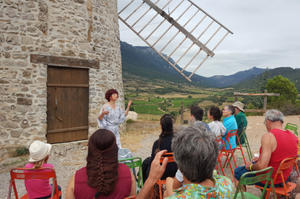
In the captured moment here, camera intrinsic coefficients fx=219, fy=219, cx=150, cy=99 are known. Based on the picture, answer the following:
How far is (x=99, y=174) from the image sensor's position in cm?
168

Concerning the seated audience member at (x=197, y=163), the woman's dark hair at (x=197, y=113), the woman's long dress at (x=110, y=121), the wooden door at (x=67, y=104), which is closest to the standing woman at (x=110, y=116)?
the woman's long dress at (x=110, y=121)

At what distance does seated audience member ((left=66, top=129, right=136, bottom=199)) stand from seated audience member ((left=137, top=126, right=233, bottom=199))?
37 centimetres

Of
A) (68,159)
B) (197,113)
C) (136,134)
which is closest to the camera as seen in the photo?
(197,113)

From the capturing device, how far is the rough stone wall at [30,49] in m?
5.87

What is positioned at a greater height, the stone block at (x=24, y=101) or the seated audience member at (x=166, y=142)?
the stone block at (x=24, y=101)

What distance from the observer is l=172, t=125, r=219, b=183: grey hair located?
59.6 inches

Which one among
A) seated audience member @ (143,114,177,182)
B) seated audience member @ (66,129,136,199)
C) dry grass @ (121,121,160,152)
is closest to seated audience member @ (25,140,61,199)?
seated audience member @ (66,129,136,199)

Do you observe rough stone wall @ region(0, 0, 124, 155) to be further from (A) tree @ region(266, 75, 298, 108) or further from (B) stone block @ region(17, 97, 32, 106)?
(A) tree @ region(266, 75, 298, 108)

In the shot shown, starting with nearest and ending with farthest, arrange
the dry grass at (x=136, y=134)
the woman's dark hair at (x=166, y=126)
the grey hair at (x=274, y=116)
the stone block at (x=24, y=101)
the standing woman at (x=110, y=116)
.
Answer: the grey hair at (x=274, y=116) → the woman's dark hair at (x=166, y=126) → the standing woman at (x=110, y=116) → the stone block at (x=24, y=101) → the dry grass at (x=136, y=134)

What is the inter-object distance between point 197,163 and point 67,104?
5.93m

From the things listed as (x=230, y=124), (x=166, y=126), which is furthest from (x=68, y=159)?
(x=230, y=124)

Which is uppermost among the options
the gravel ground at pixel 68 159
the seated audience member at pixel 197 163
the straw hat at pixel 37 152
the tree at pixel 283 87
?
the tree at pixel 283 87

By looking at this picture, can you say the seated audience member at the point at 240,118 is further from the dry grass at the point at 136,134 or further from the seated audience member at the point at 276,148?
the dry grass at the point at 136,134

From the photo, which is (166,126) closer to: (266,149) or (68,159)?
(266,149)
